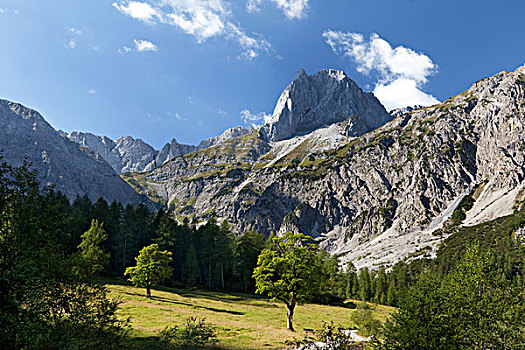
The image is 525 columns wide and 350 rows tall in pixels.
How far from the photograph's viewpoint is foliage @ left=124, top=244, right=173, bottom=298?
49281 mm

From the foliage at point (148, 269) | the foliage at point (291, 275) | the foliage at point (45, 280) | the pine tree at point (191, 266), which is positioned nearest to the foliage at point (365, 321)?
the foliage at point (291, 275)

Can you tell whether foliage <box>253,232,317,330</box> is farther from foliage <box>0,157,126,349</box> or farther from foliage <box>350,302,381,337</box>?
foliage <box>0,157,126,349</box>

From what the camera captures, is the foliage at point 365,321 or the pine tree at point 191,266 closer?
the foliage at point 365,321

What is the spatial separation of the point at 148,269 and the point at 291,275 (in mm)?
28668

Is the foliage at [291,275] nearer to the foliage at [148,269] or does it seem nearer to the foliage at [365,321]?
the foliage at [365,321]

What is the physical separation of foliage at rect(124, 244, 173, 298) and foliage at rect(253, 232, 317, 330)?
23193 mm

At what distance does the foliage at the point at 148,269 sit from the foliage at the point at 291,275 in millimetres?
23193

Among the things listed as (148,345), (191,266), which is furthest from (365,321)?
(191,266)

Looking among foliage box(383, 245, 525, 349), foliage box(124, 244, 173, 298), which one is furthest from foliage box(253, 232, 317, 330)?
foliage box(124, 244, 173, 298)

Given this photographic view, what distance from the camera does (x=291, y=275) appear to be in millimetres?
34906

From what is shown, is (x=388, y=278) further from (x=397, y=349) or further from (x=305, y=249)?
(x=397, y=349)

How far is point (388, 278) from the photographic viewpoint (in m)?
129

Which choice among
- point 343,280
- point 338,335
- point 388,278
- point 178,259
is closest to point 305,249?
point 338,335

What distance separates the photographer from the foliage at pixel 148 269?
1940 inches
